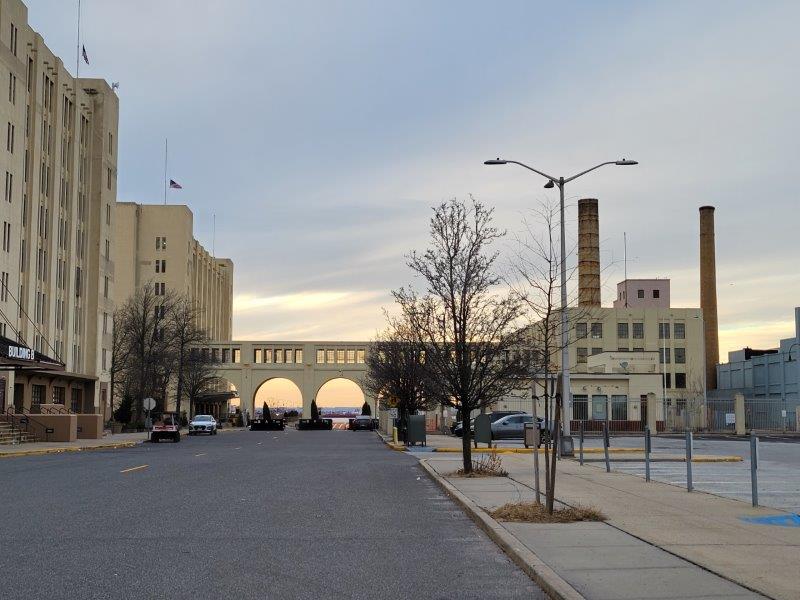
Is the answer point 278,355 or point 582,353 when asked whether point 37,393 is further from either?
point 582,353

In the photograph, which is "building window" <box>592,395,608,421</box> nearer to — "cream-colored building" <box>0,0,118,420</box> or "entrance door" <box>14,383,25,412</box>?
"cream-colored building" <box>0,0,118,420</box>

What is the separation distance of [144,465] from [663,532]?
1900cm

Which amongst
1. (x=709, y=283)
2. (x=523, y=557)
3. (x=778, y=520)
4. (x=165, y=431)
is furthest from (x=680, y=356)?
(x=523, y=557)

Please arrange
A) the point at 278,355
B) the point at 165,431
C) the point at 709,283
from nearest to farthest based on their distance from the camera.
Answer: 1. the point at 165,431
2. the point at 709,283
3. the point at 278,355

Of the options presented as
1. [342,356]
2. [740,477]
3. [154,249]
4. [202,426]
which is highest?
[154,249]

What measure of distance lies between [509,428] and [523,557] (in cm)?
4143

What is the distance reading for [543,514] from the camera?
1322 centimetres

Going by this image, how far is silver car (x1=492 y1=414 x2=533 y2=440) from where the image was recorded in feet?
166

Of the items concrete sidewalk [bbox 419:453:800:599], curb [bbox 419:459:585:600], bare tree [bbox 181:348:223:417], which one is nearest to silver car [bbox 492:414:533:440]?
concrete sidewalk [bbox 419:453:800:599]

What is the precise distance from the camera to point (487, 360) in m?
23.6

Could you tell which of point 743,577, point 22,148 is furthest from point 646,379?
point 743,577

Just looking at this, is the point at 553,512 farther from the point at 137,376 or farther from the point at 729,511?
the point at 137,376

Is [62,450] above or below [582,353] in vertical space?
below

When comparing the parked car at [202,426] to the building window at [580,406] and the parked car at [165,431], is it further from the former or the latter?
the building window at [580,406]
